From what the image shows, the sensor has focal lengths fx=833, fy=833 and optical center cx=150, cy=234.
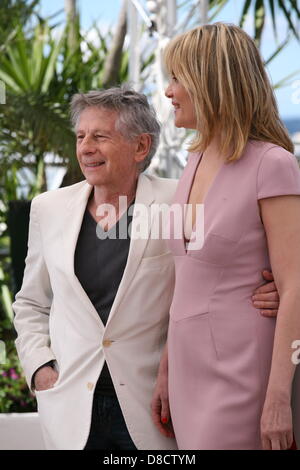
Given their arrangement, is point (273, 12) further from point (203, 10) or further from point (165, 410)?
point (165, 410)

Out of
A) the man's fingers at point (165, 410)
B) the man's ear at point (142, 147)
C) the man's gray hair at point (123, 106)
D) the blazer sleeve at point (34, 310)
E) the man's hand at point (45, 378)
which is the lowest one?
the man's fingers at point (165, 410)

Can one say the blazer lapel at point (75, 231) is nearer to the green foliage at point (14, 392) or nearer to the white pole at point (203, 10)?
the white pole at point (203, 10)

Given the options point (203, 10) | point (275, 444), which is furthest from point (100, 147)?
point (203, 10)

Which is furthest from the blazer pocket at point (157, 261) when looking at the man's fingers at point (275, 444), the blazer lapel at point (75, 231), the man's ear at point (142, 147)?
the man's fingers at point (275, 444)

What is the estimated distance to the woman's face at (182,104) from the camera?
1825mm

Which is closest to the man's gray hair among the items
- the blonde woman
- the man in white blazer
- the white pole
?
the man in white blazer

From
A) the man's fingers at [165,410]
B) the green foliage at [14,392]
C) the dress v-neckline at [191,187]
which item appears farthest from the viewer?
the green foliage at [14,392]

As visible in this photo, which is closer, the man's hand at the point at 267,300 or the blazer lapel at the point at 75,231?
the man's hand at the point at 267,300

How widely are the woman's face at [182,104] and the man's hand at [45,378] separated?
2.27 feet

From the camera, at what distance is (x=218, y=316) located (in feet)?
5.77

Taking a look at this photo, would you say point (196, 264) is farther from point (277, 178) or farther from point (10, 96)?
point (10, 96)

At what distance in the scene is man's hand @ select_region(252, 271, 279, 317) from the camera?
1729mm

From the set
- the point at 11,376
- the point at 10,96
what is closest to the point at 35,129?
the point at 10,96

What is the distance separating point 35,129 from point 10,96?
32cm
